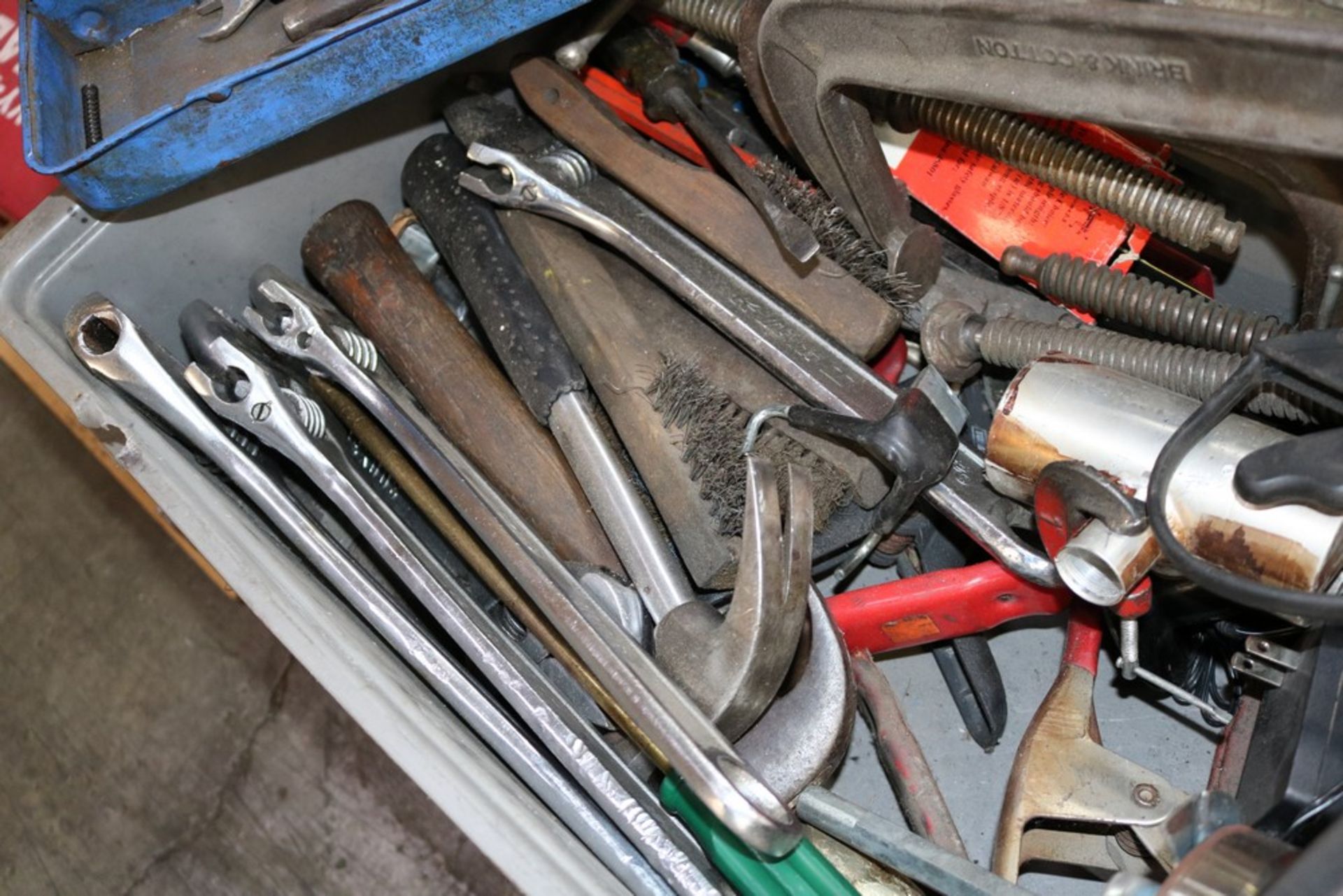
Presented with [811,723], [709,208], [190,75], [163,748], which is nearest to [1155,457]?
[811,723]

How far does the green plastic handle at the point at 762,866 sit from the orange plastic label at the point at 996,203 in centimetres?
49

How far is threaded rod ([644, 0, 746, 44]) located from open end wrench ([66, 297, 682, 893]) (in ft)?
1.61

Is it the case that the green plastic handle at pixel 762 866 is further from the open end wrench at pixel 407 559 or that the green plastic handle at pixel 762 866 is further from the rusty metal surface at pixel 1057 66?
the rusty metal surface at pixel 1057 66

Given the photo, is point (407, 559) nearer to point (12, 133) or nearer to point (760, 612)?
point (760, 612)

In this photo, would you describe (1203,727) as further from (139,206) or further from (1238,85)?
(139,206)

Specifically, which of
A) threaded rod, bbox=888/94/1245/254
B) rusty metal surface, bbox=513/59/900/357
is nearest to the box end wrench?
rusty metal surface, bbox=513/59/900/357

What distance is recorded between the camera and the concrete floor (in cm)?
146

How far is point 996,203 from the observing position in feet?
3.22

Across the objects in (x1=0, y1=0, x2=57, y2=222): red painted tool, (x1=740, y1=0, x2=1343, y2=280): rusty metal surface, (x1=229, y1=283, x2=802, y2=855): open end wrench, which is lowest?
Answer: (x1=0, y1=0, x2=57, y2=222): red painted tool

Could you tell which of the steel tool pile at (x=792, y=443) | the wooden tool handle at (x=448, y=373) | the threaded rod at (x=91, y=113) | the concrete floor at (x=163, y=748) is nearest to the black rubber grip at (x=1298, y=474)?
the steel tool pile at (x=792, y=443)

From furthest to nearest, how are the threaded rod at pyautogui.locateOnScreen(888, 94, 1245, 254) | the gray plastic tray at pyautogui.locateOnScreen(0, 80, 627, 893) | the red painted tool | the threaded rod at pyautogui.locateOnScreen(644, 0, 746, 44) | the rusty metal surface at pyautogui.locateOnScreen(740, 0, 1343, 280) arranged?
the red painted tool → the threaded rod at pyautogui.locateOnScreen(644, 0, 746, 44) → the threaded rod at pyautogui.locateOnScreen(888, 94, 1245, 254) → the gray plastic tray at pyautogui.locateOnScreen(0, 80, 627, 893) → the rusty metal surface at pyautogui.locateOnScreen(740, 0, 1343, 280)

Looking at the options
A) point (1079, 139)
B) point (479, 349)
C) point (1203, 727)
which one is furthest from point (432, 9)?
point (1203, 727)

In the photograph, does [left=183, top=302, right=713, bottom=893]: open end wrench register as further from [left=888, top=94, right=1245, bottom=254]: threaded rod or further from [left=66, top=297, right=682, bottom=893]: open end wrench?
[left=888, top=94, right=1245, bottom=254]: threaded rod

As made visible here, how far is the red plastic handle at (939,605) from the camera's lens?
872mm
